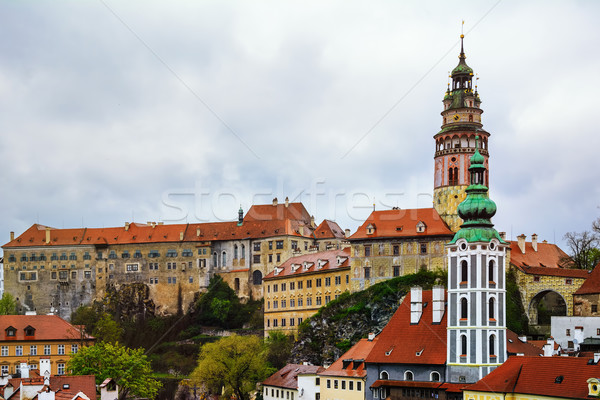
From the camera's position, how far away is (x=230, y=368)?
66.6 metres

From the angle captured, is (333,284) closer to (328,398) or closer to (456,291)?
(328,398)

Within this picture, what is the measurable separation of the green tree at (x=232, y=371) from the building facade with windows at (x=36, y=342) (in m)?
11.4

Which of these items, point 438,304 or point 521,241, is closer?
point 438,304

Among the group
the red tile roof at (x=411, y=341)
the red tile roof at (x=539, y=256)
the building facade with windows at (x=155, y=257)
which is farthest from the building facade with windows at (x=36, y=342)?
the red tile roof at (x=539, y=256)

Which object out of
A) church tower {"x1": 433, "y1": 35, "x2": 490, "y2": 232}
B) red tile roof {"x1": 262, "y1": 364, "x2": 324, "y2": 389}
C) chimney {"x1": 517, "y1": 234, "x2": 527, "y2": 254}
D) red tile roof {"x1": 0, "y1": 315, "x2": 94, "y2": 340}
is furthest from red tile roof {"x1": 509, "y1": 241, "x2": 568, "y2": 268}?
red tile roof {"x1": 0, "y1": 315, "x2": 94, "y2": 340}

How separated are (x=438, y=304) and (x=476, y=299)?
3.33 m

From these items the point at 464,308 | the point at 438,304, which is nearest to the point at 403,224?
the point at 438,304

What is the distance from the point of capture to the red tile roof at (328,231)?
101375 mm

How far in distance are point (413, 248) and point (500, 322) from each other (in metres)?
22.8

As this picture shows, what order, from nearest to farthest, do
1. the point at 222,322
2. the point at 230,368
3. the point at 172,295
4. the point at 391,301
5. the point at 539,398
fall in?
the point at 539,398
the point at 230,368
the point at 391,301
the point at 222,322
the point at 172,295

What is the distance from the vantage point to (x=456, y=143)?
248ft

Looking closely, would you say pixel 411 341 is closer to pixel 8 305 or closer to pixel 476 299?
pixel 476 299

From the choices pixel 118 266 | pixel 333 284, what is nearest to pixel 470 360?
pixel 333 284

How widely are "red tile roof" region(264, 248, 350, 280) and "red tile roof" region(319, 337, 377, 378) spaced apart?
61.0ft
